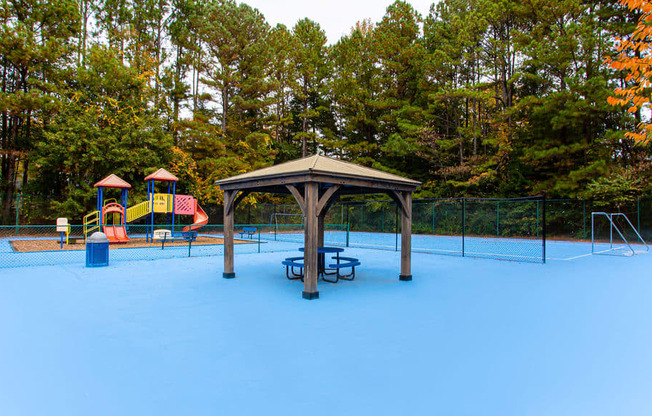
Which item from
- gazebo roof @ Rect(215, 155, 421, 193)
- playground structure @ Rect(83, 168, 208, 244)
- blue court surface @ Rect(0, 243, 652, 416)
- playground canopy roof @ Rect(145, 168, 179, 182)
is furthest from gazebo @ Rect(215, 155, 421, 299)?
playground canopy roof @ Rect(145, 168, 179, 182)

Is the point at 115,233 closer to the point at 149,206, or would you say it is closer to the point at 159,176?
the point at 149,206

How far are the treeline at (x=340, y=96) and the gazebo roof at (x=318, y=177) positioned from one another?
56.3 feet

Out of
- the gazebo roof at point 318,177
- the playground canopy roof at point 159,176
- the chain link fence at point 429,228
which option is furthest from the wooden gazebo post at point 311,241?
the playground canopy roof at point 159,176

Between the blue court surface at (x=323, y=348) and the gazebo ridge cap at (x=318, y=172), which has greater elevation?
the gazebo ridge cap at (x=318, y=172)

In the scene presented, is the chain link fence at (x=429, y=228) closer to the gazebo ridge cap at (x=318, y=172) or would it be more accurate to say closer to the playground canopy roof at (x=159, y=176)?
the playground canopy roof at (x=159, y=176)

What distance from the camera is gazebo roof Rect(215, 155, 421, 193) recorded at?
6.88 metres

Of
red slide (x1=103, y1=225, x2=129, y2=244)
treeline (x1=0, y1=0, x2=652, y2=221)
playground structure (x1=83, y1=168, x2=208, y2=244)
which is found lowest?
red slide (x1=103, y1=225, x2=129, y2=244)

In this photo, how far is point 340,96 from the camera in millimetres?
33312

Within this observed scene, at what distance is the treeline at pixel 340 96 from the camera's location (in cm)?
2138

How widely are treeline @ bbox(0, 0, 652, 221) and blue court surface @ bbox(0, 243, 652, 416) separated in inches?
679

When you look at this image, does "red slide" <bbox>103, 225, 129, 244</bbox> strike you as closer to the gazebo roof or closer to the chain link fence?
the chain link fence

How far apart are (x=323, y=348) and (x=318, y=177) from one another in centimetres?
341

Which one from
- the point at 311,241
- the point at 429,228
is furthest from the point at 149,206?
the point at 429,228

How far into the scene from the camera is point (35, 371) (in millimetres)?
3557
